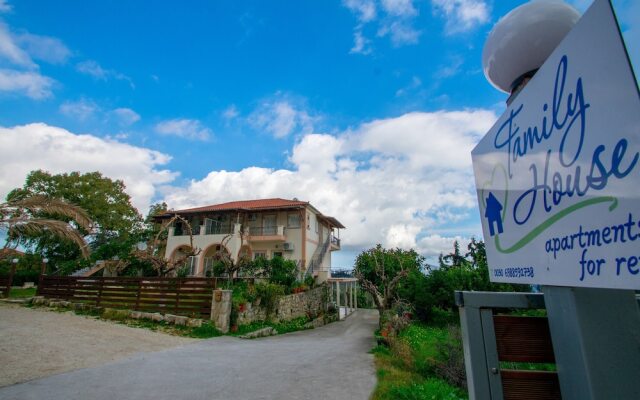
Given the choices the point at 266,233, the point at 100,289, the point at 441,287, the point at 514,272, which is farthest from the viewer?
the point at 266,233

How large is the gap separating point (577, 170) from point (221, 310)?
40.0 feet

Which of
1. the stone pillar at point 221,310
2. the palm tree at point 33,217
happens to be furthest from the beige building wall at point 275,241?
the palm tree at point 33,217

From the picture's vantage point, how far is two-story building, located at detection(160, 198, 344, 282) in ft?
75.3

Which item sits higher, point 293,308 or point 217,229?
point 217,229

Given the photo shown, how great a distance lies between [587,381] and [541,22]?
1578 millimetres

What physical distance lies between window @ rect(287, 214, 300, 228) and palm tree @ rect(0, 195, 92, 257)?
14954 mm

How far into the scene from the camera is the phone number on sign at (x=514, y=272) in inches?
47.0

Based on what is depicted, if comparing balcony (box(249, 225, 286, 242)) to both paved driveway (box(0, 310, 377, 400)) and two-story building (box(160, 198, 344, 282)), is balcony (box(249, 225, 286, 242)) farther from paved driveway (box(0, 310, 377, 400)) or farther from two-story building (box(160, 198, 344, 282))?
paved driveway (box(0, 310, 377, 400))

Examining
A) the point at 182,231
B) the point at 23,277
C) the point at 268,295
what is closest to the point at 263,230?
the point at 182,231

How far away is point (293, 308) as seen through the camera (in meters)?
17.1

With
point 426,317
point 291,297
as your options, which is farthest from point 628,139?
point 426,317

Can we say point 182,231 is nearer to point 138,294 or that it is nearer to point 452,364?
point 138,294

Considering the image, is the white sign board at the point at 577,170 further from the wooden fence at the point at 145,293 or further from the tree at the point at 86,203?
the tree at the point at 86,203

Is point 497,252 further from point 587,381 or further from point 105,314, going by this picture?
point 105,314
